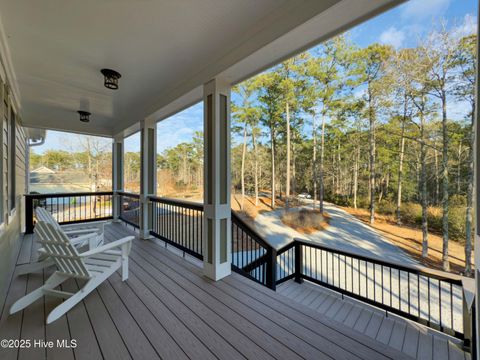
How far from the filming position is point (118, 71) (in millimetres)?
2600

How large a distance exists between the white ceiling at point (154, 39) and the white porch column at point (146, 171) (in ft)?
3.35

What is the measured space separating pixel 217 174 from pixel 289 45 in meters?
1.51

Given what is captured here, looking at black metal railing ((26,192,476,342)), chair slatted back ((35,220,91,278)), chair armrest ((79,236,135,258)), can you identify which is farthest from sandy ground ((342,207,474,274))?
chair slatted back ((35,220,91,278))

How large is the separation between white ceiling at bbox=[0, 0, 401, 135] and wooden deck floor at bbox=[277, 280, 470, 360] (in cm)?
255

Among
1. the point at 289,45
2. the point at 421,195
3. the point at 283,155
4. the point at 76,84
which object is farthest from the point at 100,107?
the point at 421,195

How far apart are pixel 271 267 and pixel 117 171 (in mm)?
5052

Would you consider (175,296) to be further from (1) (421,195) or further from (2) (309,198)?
(2) (309,198)

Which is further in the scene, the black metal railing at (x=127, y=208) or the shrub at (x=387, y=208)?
the black metal railing at (x=127, y=208)

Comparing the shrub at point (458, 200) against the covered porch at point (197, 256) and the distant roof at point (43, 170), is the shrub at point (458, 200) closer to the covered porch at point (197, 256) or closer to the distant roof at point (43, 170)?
the covered porch at point (197, 256)

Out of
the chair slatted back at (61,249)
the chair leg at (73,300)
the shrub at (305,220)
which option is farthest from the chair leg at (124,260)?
the shrub at (305,220)

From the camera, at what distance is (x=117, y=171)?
5734mm

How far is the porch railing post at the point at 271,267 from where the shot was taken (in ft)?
9.76

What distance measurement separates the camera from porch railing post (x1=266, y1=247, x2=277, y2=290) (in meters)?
2.98

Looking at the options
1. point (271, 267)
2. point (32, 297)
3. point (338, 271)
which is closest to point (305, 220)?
point (338, 271)
